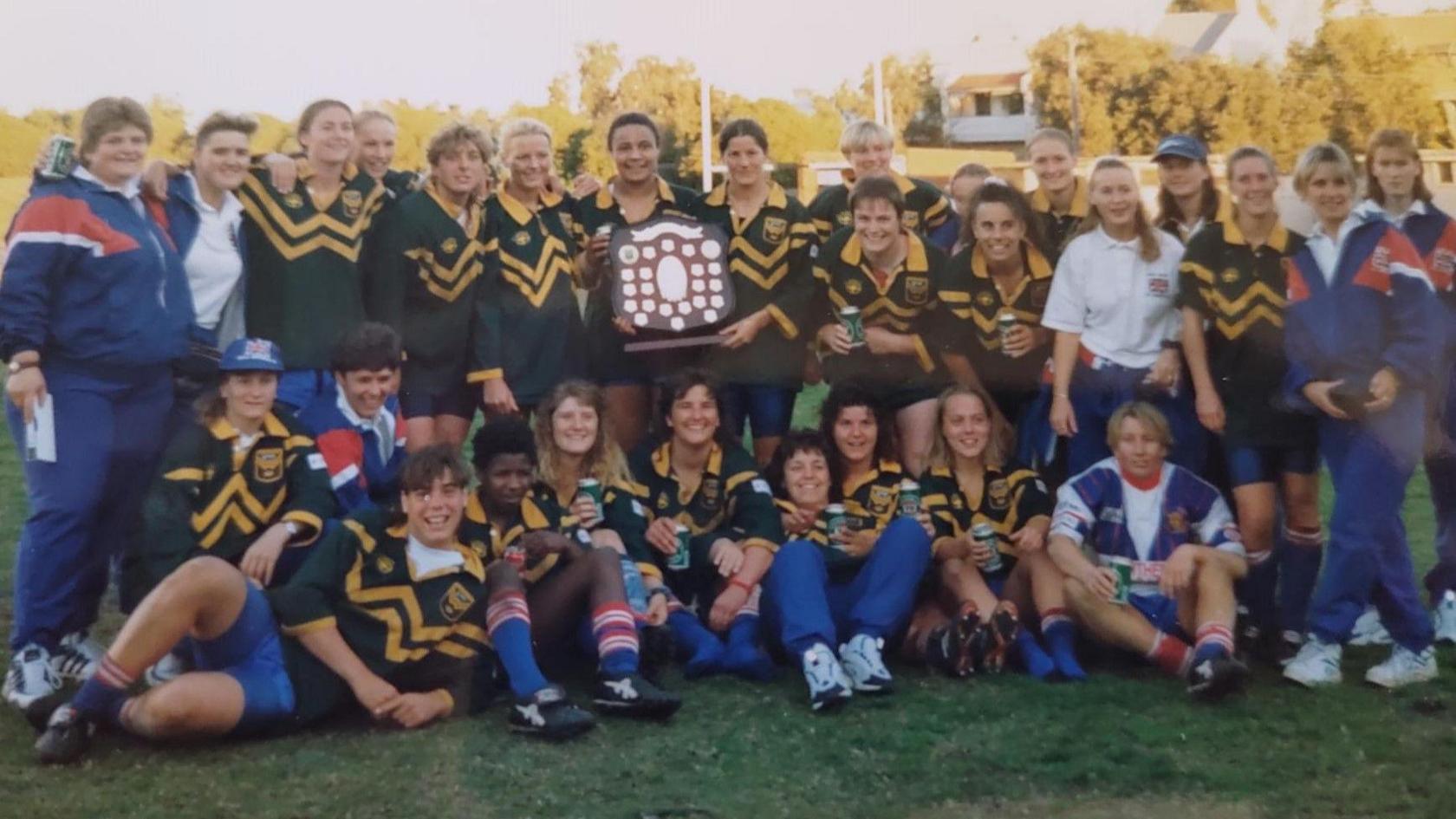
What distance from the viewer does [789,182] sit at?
19609 millimetres

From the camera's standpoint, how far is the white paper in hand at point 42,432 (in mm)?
4391

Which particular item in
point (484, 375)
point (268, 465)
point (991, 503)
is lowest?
point (991, 503)

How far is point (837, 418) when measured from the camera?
17.0 feet

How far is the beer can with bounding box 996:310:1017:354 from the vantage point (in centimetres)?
535

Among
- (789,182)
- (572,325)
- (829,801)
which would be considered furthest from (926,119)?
(829,801)

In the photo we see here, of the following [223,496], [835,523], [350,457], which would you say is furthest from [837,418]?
[223,496]

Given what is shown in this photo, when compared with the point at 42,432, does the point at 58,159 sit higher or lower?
higher

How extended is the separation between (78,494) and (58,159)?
3.35 ft

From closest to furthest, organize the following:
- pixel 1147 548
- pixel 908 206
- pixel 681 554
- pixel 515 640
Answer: pixel 515 640 → pixel 1147 548 → pixel 681 554 → pixel 908 206

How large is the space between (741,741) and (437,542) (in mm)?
1042

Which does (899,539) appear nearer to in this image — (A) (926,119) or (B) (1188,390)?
(B) (1188,390)

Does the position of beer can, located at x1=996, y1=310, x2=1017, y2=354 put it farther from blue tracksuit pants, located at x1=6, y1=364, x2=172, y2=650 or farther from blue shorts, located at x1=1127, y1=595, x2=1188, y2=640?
blue tracksuit pants, located at x1=6, y1=364, x2=172, y2=650

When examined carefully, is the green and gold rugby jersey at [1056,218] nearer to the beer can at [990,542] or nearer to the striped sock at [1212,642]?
the beer can at [990,542]

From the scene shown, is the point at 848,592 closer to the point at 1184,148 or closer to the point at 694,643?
the point at 694,643
